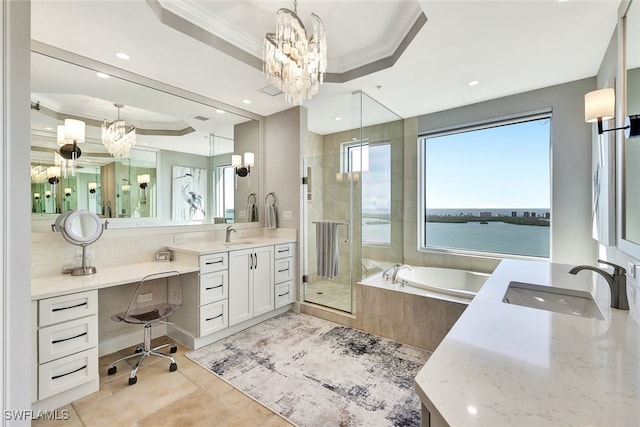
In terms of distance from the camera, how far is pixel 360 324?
2.94m

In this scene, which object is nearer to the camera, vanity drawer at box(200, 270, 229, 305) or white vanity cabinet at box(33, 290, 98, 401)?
white vanity cabinet at box(33, 290, 98, 401)

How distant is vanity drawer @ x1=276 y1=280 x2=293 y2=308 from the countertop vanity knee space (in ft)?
0.04

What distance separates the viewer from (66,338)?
180 centimetres

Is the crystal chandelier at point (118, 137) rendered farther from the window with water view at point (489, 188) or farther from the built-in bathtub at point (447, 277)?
the window with water view at point (489, 188)

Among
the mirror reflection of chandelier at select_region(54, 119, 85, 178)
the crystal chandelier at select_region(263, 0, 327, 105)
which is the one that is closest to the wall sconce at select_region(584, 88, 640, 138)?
the crystal chandelier at select_region(263, 0, 327, 105)

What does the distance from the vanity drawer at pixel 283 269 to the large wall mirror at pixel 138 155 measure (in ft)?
2.71

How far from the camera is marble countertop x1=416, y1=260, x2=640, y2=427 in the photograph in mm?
614

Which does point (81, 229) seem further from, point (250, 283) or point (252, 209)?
point (252, 209)

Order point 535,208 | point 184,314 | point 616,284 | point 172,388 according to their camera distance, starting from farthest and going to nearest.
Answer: point 535,208
point 184,314
point 172,388
point 616,284

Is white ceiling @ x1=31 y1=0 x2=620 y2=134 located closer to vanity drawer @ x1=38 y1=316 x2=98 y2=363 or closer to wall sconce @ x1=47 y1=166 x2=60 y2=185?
wall sconce @ x1=47 y1=166 x2=60 y2=185

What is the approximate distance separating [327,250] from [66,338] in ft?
8.16

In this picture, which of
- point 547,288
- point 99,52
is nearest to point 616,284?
point 547,288

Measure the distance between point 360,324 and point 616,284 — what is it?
6.91 ft

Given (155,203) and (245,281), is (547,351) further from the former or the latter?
(155,203)
